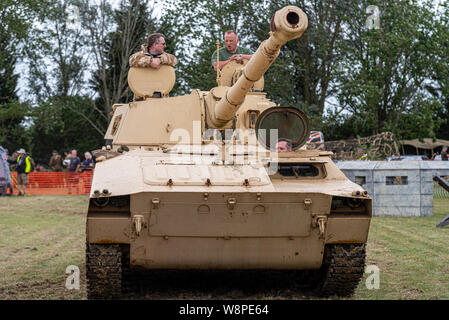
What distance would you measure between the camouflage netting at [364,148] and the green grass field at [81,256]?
595 centimetres

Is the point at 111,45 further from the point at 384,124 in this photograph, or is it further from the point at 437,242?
the point at 437,242

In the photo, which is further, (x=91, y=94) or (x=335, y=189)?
(x=91, y=94)

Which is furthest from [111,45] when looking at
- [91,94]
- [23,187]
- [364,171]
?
[364,171]

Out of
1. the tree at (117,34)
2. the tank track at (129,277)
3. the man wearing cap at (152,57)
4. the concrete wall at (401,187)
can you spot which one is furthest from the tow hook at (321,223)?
the tree at (117,34)

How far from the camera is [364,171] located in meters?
16.8

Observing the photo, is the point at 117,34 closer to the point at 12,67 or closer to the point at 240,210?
the point at 12,67

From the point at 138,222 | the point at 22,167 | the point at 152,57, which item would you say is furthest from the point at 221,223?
the point at 22,167

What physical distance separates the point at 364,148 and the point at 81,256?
49.9 feet

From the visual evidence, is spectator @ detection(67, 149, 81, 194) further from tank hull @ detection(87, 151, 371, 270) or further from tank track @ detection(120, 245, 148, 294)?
tank hull @ detection(87, 151, 371, 270)

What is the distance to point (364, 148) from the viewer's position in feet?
78.9

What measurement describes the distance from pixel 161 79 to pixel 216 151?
3302mm

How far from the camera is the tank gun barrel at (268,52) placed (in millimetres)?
6570

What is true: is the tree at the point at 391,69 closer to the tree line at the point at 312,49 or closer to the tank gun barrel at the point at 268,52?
the tree line at the point at 312,49
